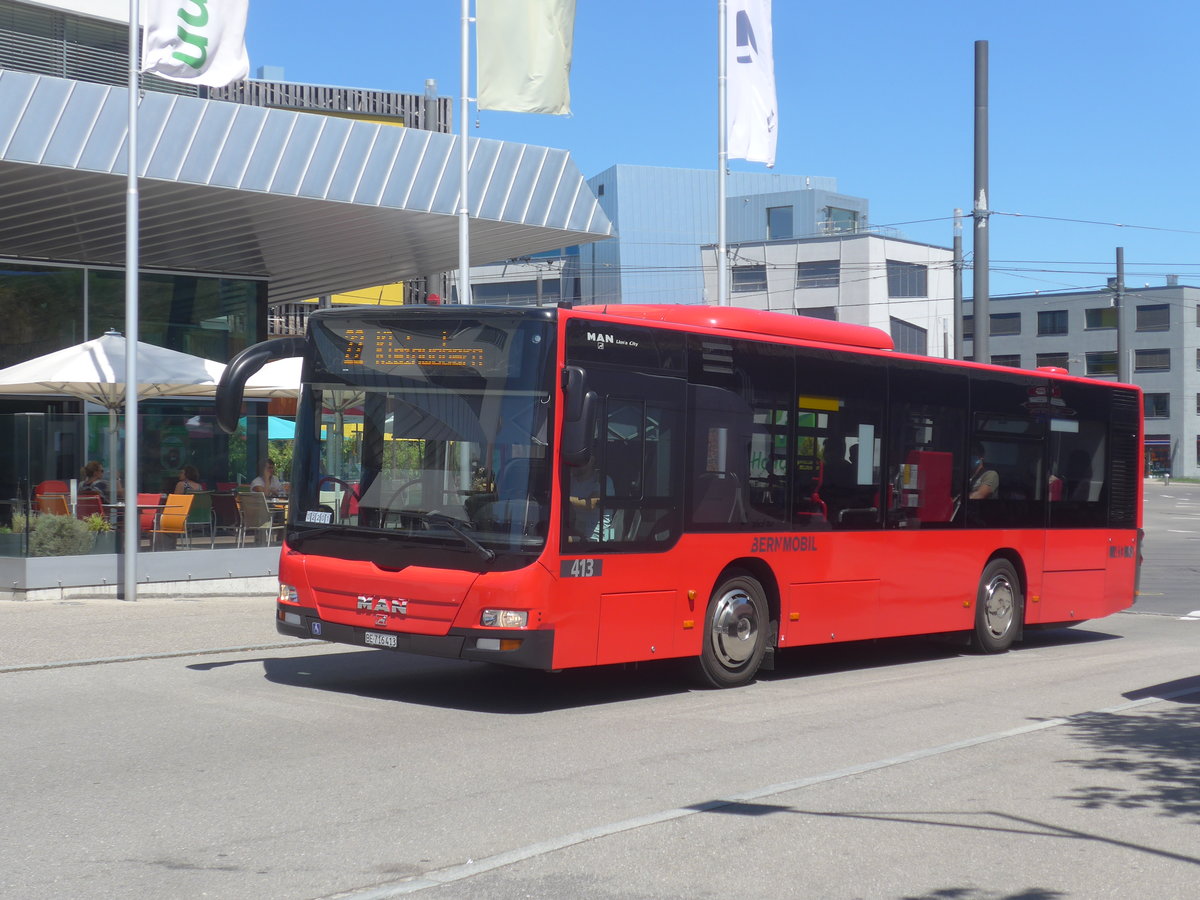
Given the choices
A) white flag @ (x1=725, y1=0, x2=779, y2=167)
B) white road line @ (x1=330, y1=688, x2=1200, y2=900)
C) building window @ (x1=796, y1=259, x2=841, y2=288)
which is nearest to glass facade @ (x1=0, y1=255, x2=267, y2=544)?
white flag @ (x1=725, y1=0, x2=779, y2=167)

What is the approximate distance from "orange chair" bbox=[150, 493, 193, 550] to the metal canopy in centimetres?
431

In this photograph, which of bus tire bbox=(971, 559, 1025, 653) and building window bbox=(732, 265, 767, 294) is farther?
building window bbox=(732, 265, 767, 294)

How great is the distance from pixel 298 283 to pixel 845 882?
24592mm

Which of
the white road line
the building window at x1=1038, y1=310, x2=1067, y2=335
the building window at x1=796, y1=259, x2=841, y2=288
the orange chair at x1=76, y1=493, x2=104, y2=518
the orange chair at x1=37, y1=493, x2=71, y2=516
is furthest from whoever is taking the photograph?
the building window at x1=1038, y1=310, x2=1067, y2=335

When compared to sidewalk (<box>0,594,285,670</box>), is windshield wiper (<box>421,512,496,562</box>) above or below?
above

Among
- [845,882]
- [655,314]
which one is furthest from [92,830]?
[655,314]

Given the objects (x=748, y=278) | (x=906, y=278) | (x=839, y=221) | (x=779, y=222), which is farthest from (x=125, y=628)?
(x=779, y=222)

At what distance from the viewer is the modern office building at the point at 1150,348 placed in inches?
3772

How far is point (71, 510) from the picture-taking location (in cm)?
1608

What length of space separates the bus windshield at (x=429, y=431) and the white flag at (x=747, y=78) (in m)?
12.1

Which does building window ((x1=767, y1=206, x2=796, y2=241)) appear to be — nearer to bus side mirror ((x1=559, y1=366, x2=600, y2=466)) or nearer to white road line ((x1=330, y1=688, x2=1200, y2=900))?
bus side mirror ((x1=559, y1=366, x2=600, y2=466))

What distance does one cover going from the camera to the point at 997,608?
14141 mm

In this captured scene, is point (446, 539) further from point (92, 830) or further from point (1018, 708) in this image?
point (1018, 708)

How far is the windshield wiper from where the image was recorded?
9.37 meters
